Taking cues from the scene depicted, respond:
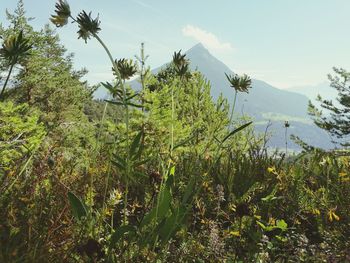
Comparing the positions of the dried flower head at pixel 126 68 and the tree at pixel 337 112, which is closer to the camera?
the dried flower head at pixel 126 68

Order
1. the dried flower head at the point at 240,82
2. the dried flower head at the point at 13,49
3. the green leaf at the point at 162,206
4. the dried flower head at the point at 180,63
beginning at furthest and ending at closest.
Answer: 1. the dried flower head at the point at 240,82
2. the dried flower head at the point at 180,63
3. the green leaf at the point at 162,206
4. the dried flower head at the point at 13,49

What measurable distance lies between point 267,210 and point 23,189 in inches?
67.0

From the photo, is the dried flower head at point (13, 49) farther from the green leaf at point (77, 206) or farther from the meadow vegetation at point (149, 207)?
the green leaf at point (77, 206)

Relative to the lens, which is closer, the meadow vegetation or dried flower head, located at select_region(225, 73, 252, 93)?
the meadow vegetation

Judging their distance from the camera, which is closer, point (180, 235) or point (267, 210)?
point (180, 235)

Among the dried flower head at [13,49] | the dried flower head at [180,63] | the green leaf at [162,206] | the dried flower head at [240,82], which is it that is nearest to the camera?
the dried flower head at [13,49]

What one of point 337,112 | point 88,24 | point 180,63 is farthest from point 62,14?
point 337,112

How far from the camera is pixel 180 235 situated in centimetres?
235

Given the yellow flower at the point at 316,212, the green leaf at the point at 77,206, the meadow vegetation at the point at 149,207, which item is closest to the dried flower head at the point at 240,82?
the meadow vegetation at the point at 149,207

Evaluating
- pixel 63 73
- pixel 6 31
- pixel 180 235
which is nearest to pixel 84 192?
pixel 180 235

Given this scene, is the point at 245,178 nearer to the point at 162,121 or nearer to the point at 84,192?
the point at 84,192

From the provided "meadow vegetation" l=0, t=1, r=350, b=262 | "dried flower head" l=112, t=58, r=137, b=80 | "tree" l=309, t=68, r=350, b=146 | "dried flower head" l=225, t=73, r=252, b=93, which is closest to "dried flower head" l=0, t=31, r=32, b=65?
"meadow vegetation" l=0, t=1, r=350, b=262

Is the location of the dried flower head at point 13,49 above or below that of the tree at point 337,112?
below

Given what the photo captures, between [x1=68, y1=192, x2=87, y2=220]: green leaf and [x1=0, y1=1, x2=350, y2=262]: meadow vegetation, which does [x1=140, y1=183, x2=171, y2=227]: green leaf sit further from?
[x1=68, y1=192, x2=87, y2=220]: green leaf
